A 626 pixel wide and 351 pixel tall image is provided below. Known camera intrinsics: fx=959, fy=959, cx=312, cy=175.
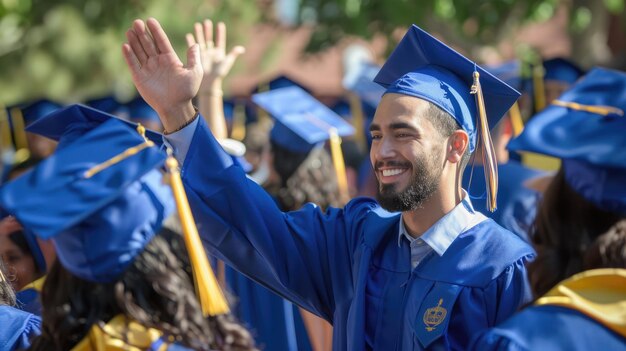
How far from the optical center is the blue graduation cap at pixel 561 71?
648 centimetres

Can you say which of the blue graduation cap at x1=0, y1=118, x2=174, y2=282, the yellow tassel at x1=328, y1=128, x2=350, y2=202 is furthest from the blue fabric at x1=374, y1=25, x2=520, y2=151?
the yellow tassel at x1=328, y1=128, x2=350, y2=202

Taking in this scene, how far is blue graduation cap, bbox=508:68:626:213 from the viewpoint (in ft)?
7.85

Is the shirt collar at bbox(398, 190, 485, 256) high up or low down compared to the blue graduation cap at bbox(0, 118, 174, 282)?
down

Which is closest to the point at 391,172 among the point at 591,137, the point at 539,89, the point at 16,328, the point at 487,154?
the point at 487,154

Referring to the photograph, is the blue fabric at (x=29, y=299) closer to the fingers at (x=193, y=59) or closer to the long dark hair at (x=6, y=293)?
the long dark hair at (x=6, y=293)

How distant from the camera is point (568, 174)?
8.20ft

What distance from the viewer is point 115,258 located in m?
2.28

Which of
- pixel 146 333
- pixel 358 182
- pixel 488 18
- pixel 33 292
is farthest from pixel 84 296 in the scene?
pixel 488 18

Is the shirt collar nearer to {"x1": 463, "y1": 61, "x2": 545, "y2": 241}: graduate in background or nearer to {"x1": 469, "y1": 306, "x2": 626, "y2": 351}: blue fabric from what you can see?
{"x1": 469, "y1": 306, "x2": 626, "y2": 351}: blue fabric

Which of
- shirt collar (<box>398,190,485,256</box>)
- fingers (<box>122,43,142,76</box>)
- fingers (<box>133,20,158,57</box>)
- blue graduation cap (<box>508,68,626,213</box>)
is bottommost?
shirt collar (<box>398,190,485,256</box>)

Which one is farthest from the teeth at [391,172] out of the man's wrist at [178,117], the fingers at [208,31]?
the fingers at [208,31]

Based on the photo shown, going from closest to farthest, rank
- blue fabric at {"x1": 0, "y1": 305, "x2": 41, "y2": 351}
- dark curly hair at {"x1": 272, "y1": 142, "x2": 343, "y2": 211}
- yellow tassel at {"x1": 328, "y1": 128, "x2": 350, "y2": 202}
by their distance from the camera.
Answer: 1. blue fabric at {"x1": 0, "y1": 305, "x2": 41, "y2": 351}
2. dark curly hair at {"x1": 272, "y1": 142, "x2": 343, "y2": 211}
3. yellow tassel at {"x1": 328, "y1": 128, "x2": 350, "y2": 202}

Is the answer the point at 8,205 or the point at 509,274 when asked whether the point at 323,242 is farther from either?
the point at 8,205

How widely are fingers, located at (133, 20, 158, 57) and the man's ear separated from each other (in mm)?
1050
